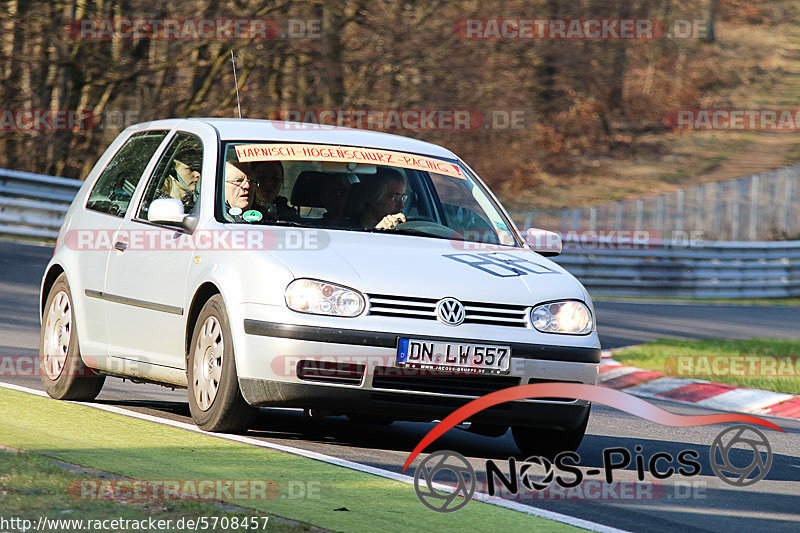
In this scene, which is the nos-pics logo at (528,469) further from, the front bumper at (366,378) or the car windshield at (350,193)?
the car windshield at (350,193)

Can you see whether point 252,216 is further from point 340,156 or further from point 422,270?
point 422,270

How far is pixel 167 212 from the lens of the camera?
23.6 ft

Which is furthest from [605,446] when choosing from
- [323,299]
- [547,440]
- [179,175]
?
[179,175]

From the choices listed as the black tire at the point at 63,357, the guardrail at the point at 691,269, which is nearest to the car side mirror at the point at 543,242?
the black tire at the point at 63,357

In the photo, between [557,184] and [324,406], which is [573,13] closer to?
[557,184]

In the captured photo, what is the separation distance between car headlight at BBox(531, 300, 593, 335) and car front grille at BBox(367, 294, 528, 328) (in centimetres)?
17

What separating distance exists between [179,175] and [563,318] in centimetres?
252

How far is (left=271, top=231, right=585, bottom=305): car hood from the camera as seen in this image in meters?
6.52

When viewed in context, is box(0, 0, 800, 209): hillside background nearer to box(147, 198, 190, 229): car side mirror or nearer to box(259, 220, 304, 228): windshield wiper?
box(147, 198, 190, 229): car side mirror

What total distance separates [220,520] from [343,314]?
1.85 m

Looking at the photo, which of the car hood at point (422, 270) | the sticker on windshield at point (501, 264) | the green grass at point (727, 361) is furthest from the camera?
the green grass at point (727, 361)

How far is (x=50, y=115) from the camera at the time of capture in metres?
24.0

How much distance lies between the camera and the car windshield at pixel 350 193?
7430mm

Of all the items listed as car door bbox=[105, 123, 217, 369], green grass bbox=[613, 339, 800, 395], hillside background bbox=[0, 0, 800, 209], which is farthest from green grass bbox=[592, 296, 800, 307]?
car door bbox=[105, 123, 217, 369]
